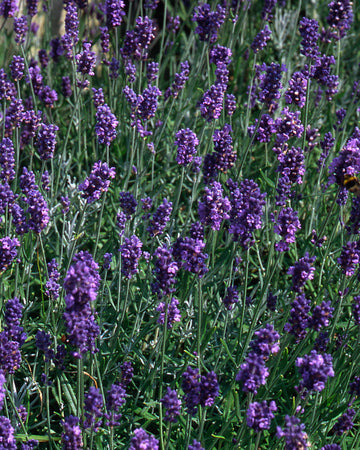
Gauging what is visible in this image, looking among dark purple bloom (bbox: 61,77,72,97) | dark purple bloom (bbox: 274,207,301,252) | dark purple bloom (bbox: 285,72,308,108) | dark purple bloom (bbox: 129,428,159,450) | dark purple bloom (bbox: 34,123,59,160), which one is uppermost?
dark purple bloom (bbox: 285,72,308,108)

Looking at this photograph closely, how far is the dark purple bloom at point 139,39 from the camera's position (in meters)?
4.23

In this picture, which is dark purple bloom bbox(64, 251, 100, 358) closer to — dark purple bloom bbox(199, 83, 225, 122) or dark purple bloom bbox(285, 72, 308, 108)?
dark purple bloom bbox(199, 83, 225, 122)

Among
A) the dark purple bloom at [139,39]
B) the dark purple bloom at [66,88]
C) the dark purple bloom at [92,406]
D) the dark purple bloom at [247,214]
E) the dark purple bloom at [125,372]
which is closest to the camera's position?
the dark purple bloom at [92,406]

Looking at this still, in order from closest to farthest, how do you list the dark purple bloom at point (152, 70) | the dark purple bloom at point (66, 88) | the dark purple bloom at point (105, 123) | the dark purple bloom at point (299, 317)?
the dark purple bloom at point (299, 317), the dark purple bloom at point (105, 123), the dark purple bloom at point (152, 70), the dark purple bloom at point (66, 88)

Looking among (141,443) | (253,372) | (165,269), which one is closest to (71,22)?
(165,269)

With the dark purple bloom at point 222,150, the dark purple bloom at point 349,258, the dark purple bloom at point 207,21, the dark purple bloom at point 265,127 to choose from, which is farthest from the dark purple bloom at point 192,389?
the dark purple bloom at point 207,21

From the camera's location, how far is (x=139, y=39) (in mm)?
4312

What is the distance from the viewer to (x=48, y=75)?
541cm

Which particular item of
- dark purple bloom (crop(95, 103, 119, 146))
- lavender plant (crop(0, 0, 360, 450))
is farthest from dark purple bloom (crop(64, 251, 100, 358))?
dark purple bloom (crop(95, 103, 119, 146))

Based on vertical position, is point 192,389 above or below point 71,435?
above

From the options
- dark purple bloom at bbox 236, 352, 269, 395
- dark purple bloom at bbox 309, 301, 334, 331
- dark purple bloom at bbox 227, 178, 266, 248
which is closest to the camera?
dark purple bloom at bbox 236, 352, 269, 395

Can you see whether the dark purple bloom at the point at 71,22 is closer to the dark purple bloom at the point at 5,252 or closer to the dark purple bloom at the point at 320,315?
the dark purple bloom at the point at 5,252

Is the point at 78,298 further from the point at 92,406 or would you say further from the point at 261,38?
the point at 261,38

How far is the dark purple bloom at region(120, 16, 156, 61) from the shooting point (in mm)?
4234
